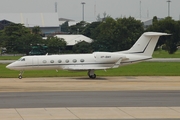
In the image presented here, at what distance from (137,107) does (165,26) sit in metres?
87.5

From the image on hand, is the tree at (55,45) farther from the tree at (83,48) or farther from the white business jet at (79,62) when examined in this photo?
the white business jet at (79,62)

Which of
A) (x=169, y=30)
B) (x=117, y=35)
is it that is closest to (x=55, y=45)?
(x=117, y=35)

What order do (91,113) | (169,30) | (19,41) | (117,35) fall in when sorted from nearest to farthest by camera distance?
(91,113) < (19,41) < (117,35) < (169,30)

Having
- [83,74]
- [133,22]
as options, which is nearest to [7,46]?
[133,22]

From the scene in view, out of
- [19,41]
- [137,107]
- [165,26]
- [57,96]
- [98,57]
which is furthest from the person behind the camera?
[165,26]

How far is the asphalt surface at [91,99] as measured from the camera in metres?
25.1

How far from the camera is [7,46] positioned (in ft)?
350

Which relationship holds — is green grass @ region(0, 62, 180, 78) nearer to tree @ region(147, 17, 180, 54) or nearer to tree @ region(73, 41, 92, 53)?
tree @ region(73, 41, 92, 53)

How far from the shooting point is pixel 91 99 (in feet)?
90.1

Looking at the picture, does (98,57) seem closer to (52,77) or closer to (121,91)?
(52,77)

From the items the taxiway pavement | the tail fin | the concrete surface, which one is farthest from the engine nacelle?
the concrete surface

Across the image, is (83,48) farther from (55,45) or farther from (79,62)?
(79,62)

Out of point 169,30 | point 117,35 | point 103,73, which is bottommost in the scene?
point 103,73

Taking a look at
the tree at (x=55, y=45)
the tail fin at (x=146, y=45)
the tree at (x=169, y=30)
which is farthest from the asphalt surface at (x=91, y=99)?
the tree at (x=169, y=30)
